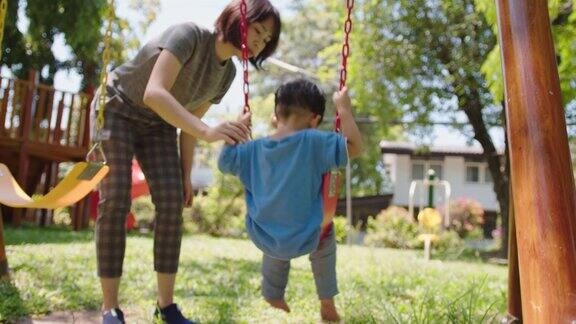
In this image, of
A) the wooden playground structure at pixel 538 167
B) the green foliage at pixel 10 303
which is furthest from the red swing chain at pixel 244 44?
the green foliage at pixel 10 303

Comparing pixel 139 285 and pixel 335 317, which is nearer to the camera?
pixel 335 317

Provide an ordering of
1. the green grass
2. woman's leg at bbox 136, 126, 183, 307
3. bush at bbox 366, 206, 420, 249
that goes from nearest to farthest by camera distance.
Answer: woman's leg at bbox 136, 126, 183, 307 → the green grass → bush at bbox 366, 206, 420, 249

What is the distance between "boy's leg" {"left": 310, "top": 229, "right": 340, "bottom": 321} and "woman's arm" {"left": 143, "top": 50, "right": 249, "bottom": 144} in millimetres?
694

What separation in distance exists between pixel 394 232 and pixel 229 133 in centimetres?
1063

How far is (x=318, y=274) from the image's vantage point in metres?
2.36

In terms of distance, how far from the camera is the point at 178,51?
1.97 metres

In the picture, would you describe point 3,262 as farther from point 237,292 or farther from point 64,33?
point 64,33

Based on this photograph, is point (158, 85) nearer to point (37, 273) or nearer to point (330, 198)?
point (330, 198)

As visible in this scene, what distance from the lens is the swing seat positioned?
193 centimetres

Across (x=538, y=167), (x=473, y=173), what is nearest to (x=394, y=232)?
(x=538, y=167)

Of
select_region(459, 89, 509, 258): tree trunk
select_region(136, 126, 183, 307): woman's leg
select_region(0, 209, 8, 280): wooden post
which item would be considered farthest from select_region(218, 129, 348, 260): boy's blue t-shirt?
select_region(459, 89, 509, 258): tree trunk

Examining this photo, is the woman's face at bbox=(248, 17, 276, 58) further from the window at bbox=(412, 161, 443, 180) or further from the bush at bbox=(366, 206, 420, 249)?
the window at bbox=(412, 161, 443, 180)

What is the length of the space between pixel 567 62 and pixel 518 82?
206 centimetres

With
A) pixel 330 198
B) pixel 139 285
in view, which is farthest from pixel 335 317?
pixel 139 285
